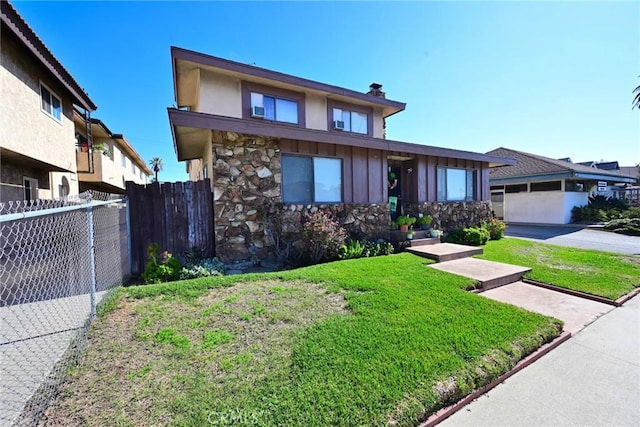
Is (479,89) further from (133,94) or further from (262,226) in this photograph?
(133,94)

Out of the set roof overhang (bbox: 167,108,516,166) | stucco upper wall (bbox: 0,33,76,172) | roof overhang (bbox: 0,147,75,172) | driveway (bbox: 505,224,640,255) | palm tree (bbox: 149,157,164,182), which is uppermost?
palm tree (bbox: 149,157,164,182)

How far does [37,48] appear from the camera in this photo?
23.7 ft

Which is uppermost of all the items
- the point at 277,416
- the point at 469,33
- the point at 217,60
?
the point at 469,33

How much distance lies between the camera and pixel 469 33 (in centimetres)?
779

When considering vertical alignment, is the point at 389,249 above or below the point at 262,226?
below

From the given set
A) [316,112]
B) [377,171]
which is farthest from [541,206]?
[316,112]

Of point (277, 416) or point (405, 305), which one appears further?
point (405, 305)

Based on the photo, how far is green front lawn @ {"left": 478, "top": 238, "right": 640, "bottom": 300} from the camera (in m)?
5.23

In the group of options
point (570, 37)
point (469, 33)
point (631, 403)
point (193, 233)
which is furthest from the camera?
point (469, 33)

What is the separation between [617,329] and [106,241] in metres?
9.16

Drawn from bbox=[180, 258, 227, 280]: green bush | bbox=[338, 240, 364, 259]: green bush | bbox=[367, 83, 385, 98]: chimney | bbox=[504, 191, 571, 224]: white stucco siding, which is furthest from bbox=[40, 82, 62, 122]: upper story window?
bbox=[504, 191, 571, 224]: white stucco siding

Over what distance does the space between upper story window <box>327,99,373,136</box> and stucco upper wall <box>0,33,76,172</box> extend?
28.9 ft

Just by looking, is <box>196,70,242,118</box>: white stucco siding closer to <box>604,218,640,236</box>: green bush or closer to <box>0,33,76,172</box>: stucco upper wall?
<box>0,33,76,172</box>: stucco upper wall

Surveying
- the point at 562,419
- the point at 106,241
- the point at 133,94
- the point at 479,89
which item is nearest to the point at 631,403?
the point at 562,419
